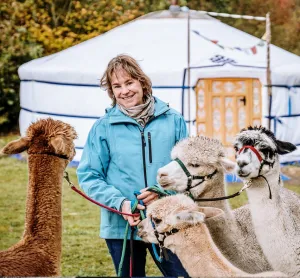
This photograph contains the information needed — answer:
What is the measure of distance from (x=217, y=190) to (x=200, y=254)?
553 millimetres

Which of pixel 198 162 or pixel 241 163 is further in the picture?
pixel 198 162

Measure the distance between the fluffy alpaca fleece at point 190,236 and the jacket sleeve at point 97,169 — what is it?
0.81 feet

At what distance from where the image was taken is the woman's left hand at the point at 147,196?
7.69 feet

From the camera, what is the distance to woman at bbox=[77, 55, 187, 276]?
2.42 m

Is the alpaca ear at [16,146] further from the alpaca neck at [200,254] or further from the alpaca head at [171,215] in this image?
the alpaca neck at [200,254]

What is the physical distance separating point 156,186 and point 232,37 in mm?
7198

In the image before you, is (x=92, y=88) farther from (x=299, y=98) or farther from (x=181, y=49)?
(x=299, y=98)

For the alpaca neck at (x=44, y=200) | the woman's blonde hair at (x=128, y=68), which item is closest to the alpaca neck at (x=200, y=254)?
the alpaca neck at (x=44, y=200)

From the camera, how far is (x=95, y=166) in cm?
243

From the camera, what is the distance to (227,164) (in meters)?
2.46

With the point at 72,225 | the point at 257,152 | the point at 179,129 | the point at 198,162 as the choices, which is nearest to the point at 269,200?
the point at 257,152

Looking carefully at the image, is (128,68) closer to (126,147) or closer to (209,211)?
(126,147)

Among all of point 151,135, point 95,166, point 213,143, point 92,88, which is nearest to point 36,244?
point 95,166

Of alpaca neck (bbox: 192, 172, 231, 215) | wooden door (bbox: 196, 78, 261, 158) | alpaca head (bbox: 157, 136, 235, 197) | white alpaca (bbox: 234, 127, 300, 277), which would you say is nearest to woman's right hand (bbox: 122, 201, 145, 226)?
alpaca head (bbox: 157, 136, 235, 197)
